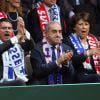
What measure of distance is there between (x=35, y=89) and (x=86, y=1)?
4.34 metres

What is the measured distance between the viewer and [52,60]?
8000 millimetres

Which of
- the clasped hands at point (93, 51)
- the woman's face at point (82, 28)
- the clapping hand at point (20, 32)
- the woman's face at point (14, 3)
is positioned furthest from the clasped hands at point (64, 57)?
the woman's face at point (14, 3)

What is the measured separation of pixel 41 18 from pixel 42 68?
5.75ft

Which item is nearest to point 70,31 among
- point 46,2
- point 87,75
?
point 46,2

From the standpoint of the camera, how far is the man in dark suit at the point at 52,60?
7.75 meters

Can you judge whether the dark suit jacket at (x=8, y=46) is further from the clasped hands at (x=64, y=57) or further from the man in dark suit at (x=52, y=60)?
the clasped hands at (x=64, y=57)

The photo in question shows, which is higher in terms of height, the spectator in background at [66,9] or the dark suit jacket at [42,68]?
the spectator in background at [66,9]

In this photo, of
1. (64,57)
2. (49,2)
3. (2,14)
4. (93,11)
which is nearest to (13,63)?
(64,57)

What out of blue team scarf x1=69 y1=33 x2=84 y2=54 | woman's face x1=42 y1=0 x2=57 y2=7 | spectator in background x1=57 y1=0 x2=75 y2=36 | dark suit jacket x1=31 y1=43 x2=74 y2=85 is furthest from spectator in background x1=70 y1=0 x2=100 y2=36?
dark suit jacket x1=31 y1=43 x2=74 y2=85

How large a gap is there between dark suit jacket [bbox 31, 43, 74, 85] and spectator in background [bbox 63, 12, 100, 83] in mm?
239

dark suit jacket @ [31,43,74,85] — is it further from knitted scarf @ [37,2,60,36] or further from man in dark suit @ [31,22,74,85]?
knitted scarf @ [37,2,60,36]

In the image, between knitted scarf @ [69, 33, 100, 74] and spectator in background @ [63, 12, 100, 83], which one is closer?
spectator in background @ [63, 12, 100, 83]

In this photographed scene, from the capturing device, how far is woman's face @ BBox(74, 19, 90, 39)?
8.61 m

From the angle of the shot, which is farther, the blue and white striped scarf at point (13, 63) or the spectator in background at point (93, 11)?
the spectator in background at point (93, 11)
